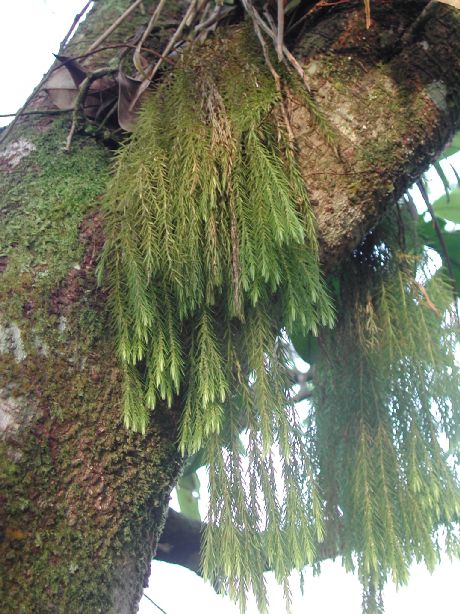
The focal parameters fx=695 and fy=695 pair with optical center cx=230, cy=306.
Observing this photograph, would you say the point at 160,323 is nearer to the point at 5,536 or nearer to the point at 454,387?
the point at 5,536

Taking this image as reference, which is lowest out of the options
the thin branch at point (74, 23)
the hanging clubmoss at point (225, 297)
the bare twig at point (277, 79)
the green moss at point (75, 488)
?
the green moss at point (75, 488)

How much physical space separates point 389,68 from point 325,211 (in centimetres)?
23

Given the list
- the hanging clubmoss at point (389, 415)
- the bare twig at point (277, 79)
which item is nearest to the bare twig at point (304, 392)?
the hanging clubmoss at point (389, 415)

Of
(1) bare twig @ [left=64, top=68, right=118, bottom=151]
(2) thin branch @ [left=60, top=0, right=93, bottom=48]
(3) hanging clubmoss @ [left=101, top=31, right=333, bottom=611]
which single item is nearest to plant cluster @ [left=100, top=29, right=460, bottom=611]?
(3) hanging clubmoss @ [left=101, top=31, right=333, bottom=611]

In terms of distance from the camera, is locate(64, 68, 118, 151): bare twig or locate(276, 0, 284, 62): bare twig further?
locate(64, 68, 118, 151): bare twig

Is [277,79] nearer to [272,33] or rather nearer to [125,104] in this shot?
[272,33]

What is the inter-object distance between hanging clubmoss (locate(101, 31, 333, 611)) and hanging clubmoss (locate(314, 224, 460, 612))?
15 cm

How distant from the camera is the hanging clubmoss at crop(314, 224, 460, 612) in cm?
101

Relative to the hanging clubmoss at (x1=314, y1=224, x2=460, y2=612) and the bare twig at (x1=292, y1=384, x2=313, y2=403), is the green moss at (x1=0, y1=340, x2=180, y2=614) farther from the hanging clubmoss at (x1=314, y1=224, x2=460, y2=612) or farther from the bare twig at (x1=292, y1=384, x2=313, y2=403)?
the bare twig at (x1=292, y1=384, x2=313, y2=403)

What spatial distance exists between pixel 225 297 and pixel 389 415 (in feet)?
1.17

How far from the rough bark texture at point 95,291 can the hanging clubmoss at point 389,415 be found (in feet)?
0.52

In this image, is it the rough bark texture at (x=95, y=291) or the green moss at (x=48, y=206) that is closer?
the rough bark texture at (x=95, y=291)

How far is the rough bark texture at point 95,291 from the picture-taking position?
77 centimetres

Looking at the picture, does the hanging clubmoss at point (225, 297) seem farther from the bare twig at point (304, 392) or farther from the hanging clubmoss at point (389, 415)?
the bare twig at point (304, 392)
